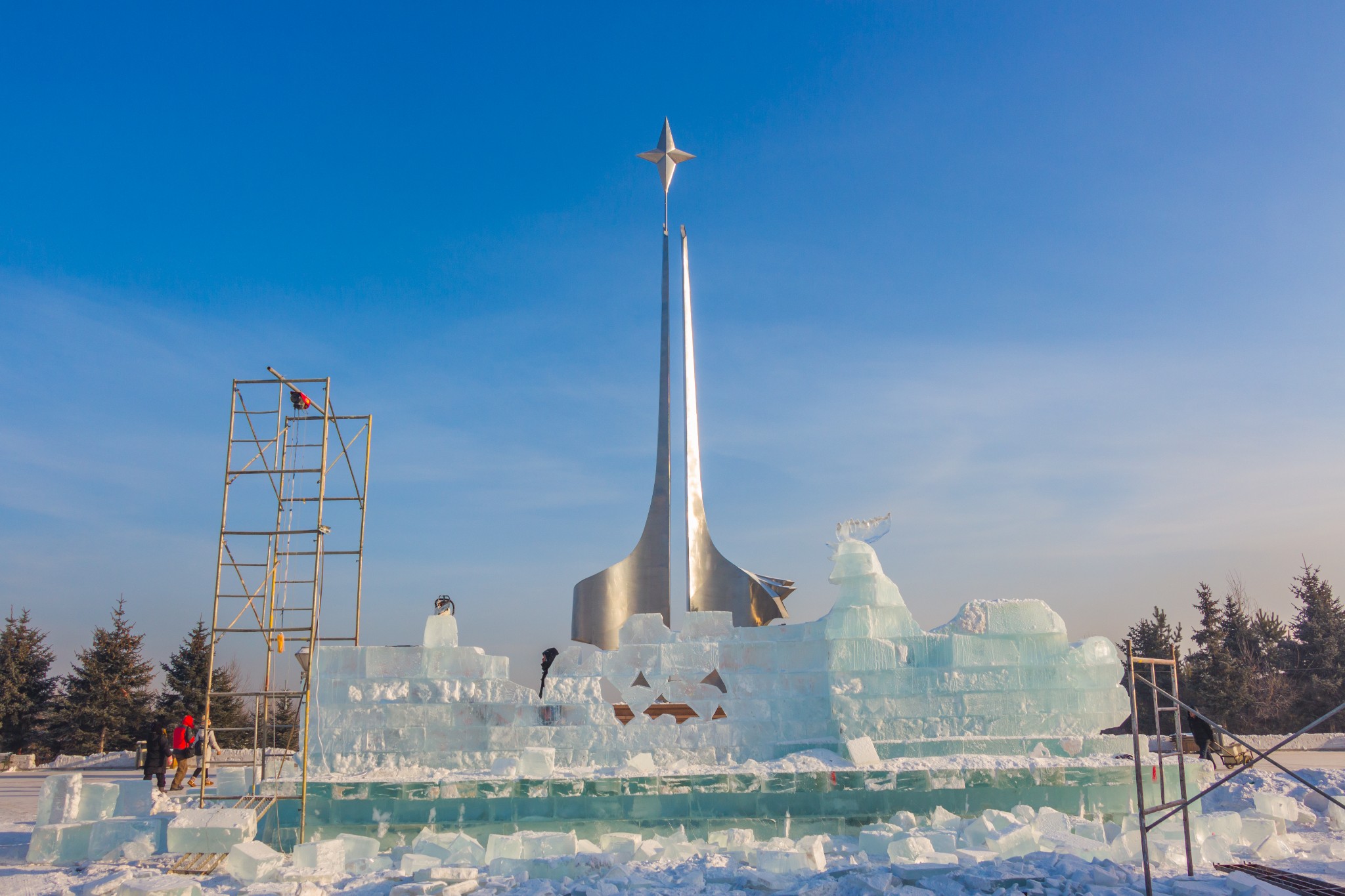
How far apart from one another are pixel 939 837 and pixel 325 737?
537cm

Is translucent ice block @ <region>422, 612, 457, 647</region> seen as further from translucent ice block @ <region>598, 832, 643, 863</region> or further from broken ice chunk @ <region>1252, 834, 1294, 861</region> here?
broken ice chunk @ <region>1252, 834, 1294, 861</region>

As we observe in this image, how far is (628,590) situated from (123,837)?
25.9ft

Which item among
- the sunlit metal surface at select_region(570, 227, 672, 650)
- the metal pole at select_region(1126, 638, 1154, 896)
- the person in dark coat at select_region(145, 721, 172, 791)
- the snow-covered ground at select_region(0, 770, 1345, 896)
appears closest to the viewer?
the metal pole at select_region(1126, 638, 1154, 896)

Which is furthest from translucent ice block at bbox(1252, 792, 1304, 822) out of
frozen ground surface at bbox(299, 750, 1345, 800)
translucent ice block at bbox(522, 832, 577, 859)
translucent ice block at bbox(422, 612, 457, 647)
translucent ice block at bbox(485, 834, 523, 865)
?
translucent ice block at bbox(422, 612, 457, 647)

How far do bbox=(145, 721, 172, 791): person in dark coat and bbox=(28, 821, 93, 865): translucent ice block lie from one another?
3459 mm

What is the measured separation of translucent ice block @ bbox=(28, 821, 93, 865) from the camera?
7.67m

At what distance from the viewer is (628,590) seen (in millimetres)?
14625

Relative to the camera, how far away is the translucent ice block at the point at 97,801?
8211mm

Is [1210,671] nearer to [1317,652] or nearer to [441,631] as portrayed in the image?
[1317,652]

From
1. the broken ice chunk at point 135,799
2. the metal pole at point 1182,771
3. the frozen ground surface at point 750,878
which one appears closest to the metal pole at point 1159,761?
the metal pole at point 1182,771

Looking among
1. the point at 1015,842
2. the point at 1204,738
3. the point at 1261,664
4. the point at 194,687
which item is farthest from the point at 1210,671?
the point at 194,687

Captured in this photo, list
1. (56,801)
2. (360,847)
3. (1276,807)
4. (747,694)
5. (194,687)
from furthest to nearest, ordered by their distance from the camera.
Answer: (194,687)
(747,694)
(1276,807)
(56,801)
(360,847)

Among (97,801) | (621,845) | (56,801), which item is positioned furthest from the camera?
(97,801)

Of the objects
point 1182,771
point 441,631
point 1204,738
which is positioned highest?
point 441,631
